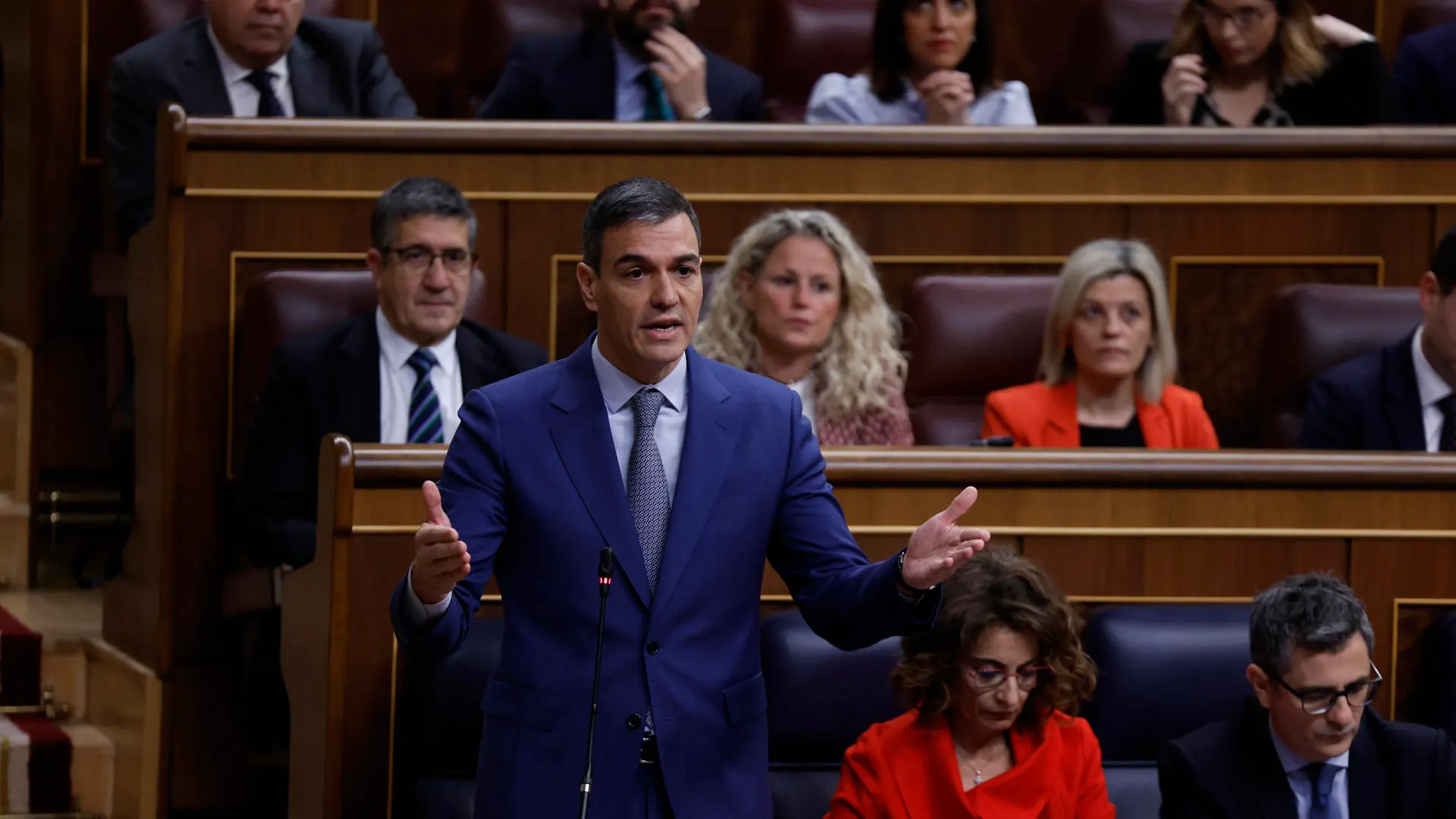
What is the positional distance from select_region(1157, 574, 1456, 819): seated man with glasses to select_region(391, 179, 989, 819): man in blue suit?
296 mm

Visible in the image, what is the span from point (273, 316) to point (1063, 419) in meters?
0.59

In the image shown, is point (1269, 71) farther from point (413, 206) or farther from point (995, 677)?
point (995, 677)

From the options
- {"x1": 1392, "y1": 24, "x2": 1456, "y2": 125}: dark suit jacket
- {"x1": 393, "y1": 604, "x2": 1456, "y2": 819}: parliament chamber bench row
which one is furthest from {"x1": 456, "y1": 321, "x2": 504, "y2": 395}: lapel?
{"x1": 1392, "y1": 24, "x2": 1456, "y2": 125}: dark suit jacket

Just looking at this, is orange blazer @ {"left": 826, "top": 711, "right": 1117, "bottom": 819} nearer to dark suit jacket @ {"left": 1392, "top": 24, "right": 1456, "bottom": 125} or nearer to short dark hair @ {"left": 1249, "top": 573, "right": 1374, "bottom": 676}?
short dark hair @ {"left": 1249, "top": 573, "right": 1374, "bottom": 676}

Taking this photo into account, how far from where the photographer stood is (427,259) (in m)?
1.45

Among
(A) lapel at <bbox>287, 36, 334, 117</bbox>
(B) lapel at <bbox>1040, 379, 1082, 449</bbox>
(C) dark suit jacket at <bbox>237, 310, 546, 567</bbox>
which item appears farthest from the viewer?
(A) lapel at <bbox>287, 36, 334, 117</bbox>

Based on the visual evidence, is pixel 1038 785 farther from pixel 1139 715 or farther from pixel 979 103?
pixel 979 103

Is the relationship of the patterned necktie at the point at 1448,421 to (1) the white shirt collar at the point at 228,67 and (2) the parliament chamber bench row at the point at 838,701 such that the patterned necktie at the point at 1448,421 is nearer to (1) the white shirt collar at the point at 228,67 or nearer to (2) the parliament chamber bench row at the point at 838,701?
(2) the parliament chamber bench row at the point at 838,701

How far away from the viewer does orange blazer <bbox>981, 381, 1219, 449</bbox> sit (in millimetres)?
1524

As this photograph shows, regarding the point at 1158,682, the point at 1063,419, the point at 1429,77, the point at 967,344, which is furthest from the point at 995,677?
the point at 1429,77

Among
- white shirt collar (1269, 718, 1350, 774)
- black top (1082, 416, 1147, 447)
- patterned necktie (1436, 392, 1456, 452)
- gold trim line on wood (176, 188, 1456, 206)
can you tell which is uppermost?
gold trim line on wood (176, 188, 1456, 206)

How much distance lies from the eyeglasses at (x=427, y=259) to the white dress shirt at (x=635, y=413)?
0.56 meters

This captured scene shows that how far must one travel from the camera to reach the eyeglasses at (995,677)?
106 cm

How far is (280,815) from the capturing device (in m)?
1.51
